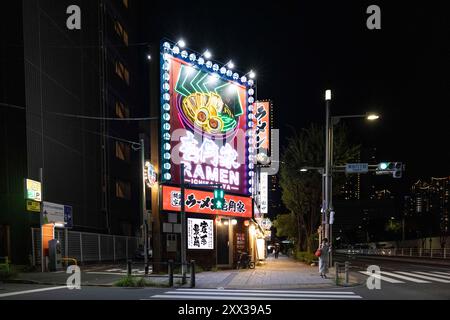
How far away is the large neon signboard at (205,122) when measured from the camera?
22.2 m

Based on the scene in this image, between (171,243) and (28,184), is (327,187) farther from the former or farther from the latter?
(28,184)

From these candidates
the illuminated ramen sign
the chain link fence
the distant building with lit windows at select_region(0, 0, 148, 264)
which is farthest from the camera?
the distant building with lit windows at select_region(0, 0, 148, 264)

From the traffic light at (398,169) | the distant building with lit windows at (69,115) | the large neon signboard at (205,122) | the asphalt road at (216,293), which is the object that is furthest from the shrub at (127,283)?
the traffic light at (398,169)

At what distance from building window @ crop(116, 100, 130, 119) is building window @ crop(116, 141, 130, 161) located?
10.1 feet

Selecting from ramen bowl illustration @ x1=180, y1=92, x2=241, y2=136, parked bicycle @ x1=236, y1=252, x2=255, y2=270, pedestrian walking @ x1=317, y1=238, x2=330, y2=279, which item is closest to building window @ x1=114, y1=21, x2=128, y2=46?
ramen bowl illustration @ x1=180, y1=92, x2=241, y2=136

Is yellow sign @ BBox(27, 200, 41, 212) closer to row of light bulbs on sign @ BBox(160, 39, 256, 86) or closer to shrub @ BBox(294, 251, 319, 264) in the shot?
row of light bulbs on sign @ BBox(160, 39, 256, 86)

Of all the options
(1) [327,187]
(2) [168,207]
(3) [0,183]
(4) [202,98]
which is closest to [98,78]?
(3) [0,183]

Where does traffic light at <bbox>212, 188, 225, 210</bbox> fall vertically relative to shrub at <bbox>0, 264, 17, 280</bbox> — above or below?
above

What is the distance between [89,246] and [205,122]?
626 inches

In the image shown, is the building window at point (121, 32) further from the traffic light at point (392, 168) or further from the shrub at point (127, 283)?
the shrub at point (127, 283)

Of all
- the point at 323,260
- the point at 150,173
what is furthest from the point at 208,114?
the point at 323,260

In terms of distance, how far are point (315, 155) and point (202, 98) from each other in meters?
12.8

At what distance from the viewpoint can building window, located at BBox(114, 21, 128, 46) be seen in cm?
4656

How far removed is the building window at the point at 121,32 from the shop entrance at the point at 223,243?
2944cm
